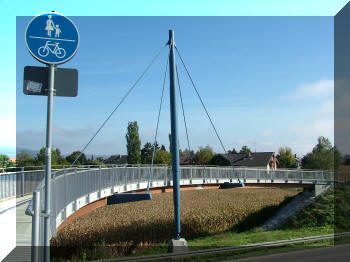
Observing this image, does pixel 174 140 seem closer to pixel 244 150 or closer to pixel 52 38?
pixel 52 38

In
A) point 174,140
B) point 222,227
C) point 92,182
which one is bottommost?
point 222,227

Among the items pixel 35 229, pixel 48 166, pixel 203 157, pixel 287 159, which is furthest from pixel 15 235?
pixel 287 159

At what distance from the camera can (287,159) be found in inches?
4350

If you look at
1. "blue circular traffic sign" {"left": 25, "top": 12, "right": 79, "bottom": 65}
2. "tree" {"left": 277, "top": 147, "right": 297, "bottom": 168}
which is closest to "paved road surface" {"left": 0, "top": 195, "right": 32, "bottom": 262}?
"blue circular traffic sign" {"left": 25, "top": 12, "right": 79, "bottom": 65}

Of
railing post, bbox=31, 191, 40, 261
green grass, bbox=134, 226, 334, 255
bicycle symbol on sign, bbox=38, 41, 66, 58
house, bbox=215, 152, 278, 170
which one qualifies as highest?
bicycle symbol on sign, bbox=38, 41, 66, 58

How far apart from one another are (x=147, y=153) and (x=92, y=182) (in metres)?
70.6

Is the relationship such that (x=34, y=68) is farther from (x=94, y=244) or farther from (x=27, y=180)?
(x=94, y=244)

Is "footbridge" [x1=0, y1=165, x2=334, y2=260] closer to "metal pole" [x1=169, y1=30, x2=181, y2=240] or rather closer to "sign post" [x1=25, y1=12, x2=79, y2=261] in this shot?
"sign post" [x1=25, y1=12, x2=79, y2=261]

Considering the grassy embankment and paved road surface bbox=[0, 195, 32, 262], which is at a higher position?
paved road surface bbox=[0, 195, 32, 262]

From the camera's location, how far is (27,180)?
17.7m

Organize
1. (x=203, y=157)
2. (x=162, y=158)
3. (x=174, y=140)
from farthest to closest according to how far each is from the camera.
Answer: (x=203, y=157) → (x=162, y=158) → (x=174, y=140)

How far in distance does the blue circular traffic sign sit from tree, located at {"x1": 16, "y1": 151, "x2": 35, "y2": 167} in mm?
74421

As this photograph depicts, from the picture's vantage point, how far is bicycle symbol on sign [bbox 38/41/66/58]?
517 centimetres

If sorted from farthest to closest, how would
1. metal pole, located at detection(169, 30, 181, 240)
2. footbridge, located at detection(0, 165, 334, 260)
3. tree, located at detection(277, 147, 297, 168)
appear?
tree, located at detection(277, 147, 297, 168)
metal pole, located at detection(169, 30, 181, 240)
footbridge, located at detection(0, 165, 334, 260)
